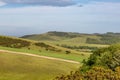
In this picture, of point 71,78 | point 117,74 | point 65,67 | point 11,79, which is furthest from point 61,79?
point 65,67

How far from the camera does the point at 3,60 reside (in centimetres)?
8294

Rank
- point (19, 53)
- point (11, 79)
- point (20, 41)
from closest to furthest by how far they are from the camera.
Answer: point (11, 79) < point (19, 53) < point (20, 41)

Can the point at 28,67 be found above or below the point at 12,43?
below

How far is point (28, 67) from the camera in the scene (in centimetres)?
7875

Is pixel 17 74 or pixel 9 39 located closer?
pixel 17 74

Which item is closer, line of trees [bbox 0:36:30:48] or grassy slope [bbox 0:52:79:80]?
grassy slope [bbox 0:52:79:80]

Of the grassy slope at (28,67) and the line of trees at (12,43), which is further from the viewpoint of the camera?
the line of trees at (12,43)

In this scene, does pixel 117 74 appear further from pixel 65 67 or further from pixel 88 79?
pixel 65 67

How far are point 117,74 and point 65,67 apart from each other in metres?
48.7

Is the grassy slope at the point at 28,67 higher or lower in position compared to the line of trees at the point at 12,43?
lower

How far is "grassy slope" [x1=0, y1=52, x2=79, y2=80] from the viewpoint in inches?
2685

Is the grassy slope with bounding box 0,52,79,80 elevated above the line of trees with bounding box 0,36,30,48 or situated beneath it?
situated beneath

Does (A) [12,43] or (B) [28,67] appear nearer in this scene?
(B) [28,67]

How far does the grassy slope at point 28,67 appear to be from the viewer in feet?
224
